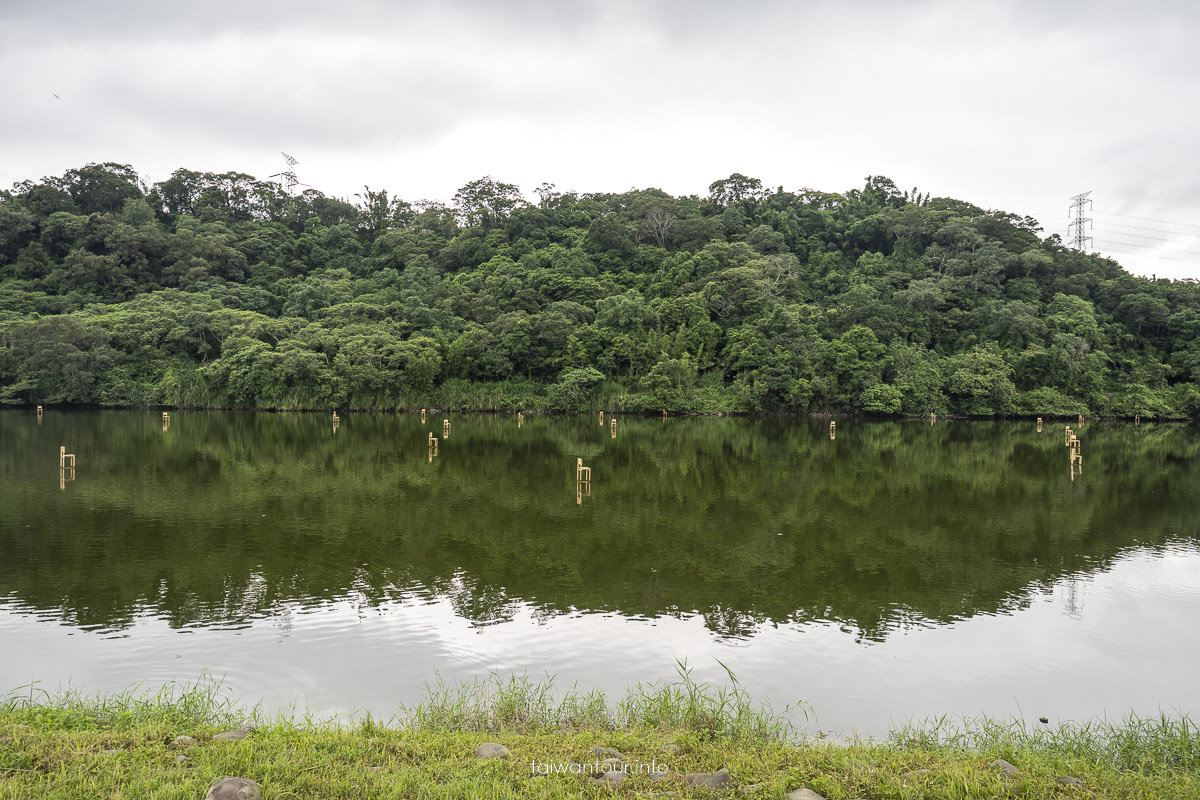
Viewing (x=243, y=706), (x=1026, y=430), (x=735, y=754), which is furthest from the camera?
(x=1026, y=430)

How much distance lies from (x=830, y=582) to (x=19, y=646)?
37.8 ft

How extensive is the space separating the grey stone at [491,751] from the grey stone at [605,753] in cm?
68

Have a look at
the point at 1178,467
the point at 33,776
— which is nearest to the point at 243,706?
the point at 33,776

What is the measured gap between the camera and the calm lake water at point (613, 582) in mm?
7805

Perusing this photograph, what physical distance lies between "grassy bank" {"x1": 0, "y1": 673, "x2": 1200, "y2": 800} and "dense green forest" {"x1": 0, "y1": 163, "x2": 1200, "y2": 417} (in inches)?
2014

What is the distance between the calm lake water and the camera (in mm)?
7805

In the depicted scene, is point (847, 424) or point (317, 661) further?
point (847, 424)

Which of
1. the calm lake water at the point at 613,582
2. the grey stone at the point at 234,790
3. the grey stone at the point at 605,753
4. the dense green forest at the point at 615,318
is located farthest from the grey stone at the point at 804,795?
the dense green forest at the point at 615,318

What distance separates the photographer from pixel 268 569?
11.7m

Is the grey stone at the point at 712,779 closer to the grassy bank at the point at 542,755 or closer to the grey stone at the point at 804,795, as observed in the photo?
the grassy bank at the point at 542,755

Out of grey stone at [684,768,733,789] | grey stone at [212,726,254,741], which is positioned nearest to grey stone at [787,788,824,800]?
grey stone at [684,768,733,789]

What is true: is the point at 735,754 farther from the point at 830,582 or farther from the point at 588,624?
the point at 830,582

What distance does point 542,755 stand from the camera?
5094 millimetres

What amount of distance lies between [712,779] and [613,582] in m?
6.74
